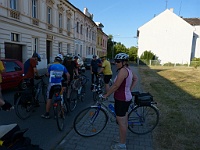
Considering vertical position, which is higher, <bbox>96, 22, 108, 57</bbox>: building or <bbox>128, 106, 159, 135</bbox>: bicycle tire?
<bbox>96, 22, 108, 57</bbox>: building

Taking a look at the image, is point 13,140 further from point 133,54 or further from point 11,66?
point 133,54

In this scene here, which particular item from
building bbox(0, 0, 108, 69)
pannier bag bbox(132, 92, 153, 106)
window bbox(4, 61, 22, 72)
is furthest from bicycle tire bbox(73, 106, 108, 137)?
building bbox(0, 0, 108, 69)

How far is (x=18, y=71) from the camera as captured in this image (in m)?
8.29

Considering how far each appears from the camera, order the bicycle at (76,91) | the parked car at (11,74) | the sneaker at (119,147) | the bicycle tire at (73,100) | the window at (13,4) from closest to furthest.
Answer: the sneaker at (119,147)
the bicycle tire at (73,100)
the bicycle at (76,91)
the parked car at (11,74)
the window at (13,4)

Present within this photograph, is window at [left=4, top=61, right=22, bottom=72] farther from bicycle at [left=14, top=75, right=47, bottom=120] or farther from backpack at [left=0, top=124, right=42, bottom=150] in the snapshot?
backpack at [left=0, top=124, right=42, bottom=150]

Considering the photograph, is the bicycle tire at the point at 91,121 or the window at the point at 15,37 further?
the window at the point at 15,37

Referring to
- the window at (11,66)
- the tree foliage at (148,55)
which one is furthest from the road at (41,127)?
the tree foliage at (148,55)

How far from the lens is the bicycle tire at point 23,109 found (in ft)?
15.3

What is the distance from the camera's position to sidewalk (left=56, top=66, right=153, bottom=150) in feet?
11.3

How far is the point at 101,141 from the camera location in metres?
3.70

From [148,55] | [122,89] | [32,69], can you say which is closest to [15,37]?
[32,69]

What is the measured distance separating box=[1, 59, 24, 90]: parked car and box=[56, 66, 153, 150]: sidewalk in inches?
187

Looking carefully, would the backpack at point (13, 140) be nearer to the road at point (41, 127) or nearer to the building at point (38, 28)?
the road at point (41, 127)

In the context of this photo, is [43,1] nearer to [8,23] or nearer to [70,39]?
[8,23]
